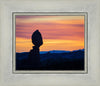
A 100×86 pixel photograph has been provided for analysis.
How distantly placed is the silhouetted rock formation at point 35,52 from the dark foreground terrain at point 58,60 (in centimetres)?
4

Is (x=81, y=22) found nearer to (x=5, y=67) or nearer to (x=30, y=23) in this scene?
(x=30, y=23)

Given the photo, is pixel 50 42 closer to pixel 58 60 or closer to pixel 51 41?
pixel 51 41

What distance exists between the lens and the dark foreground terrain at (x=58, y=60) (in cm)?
355

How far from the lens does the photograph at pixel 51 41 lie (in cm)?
354

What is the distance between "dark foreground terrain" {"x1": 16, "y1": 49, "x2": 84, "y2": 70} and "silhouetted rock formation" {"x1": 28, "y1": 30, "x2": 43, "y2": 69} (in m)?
0.04

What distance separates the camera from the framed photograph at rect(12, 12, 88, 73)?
11.6ft

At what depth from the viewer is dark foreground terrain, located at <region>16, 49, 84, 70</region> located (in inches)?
140

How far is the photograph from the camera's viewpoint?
3545 millimetres

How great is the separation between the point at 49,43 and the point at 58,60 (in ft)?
0.89

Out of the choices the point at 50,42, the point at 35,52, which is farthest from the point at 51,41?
the point at 35,52

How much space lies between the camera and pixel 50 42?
3.55 m
